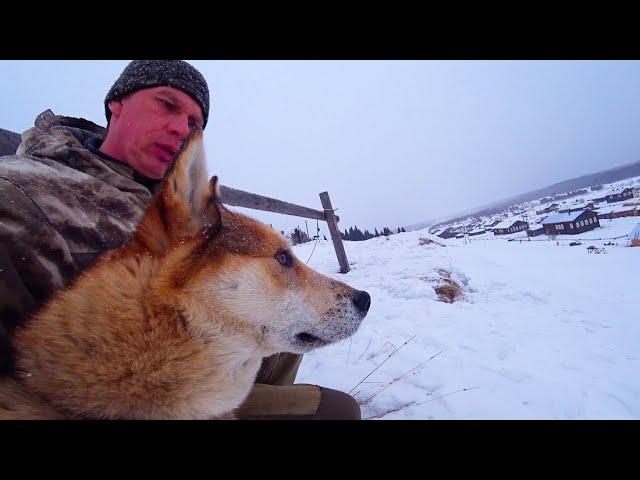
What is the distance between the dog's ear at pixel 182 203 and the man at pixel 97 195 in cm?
A: 50

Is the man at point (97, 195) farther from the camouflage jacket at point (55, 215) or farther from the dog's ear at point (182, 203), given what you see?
the dog's ear at point (182, 203)

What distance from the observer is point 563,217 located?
3500 cm

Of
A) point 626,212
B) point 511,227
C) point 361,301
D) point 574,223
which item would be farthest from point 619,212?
point 361,301

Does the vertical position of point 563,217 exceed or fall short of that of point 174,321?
it falls short

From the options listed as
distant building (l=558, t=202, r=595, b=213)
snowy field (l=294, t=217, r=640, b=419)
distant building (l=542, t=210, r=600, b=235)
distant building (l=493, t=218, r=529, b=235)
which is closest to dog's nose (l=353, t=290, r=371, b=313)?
snowy field (l=294, t=217, r=640, b=419)

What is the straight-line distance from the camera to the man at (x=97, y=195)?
146 cm

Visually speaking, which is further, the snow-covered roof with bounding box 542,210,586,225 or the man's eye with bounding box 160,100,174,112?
the snow-covered roof with bounding box 542,210,586,225

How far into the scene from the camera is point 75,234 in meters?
1.79

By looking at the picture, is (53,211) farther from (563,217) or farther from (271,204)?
(563,217)

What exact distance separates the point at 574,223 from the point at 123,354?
4223 centimetres

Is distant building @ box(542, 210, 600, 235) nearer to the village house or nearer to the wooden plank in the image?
the village house

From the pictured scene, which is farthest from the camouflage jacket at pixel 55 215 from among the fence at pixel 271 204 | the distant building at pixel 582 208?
the distant building at pixel 582 208

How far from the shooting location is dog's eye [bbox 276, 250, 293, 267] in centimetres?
195

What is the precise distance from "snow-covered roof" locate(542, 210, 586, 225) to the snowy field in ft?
106
